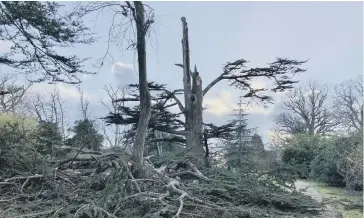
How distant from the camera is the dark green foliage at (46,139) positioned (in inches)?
273

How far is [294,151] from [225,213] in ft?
51.9

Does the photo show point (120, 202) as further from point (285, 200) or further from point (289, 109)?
point (289, 109)

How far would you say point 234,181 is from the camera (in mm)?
6305

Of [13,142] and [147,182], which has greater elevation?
[13,142]

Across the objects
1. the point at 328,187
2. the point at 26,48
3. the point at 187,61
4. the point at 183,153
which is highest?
the point at 187,61

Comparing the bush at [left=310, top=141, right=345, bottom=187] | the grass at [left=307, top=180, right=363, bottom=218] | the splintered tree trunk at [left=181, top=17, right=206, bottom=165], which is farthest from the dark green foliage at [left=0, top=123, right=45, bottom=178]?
the splintered tree trunk at [left=181, top=17, right=206, bottom=165]

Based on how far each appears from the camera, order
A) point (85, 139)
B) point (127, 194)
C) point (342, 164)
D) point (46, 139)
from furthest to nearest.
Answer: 1. point (342, 164)
2. point (85, 139)
3. point (46, 139)
4. point (127, 194)

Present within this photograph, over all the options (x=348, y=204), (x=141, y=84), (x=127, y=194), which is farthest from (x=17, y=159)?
(x=348, y=204)

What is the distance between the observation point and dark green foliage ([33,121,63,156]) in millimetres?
6945

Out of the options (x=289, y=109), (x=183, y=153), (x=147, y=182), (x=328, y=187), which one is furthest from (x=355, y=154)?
(x=289, y=109)

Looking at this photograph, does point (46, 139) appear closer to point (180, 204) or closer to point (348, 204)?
point (180, 204)

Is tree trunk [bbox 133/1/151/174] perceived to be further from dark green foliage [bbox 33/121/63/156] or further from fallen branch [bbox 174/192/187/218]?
dark green foliage [bbox 33/121/63/156]

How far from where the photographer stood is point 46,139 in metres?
6.77

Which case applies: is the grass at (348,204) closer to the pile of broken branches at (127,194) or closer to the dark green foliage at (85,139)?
the pile of broken branches at (127,194)
